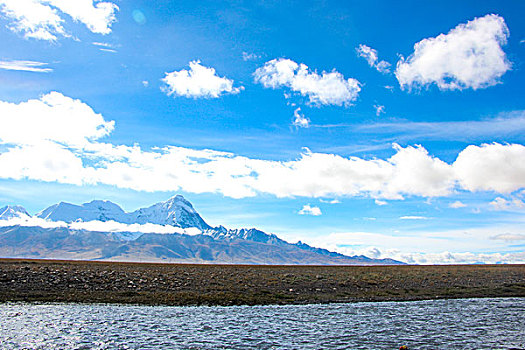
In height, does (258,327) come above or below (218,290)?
below

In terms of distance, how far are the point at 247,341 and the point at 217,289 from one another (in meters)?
23.7

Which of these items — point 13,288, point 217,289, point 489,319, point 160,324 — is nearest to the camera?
point 160,324

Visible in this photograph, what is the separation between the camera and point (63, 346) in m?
20.8

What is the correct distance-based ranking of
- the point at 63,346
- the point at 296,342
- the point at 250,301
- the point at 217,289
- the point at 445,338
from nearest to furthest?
the point at 63,346, the point at 296,342, the point at 445,338, the point at 250,301, the point at 217,289

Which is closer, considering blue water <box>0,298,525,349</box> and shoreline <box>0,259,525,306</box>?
blue water <box>0,298,525,349</box>

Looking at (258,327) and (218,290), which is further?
(218,290)

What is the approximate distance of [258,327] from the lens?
87.2 ft

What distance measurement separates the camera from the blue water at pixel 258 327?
22.1 m

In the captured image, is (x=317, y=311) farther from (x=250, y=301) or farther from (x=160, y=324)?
(x=160, y=324)

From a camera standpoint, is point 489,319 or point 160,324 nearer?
point 160,324

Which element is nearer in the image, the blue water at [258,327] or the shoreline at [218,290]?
the blue water at [258,327]

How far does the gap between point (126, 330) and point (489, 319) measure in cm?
2756

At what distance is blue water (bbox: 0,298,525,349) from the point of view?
2214 centimetres

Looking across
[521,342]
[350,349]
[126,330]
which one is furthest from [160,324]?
[521,342]
